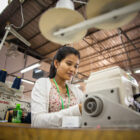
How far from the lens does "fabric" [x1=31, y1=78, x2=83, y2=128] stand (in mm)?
778

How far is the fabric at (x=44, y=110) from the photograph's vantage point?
0.78 metres

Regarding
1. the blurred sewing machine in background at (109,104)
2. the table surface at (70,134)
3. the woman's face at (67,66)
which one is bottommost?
the table surface at (70,134)

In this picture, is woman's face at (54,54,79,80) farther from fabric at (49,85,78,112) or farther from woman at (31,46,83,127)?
fabric at (49,85,78,112)

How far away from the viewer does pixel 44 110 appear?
1.02m

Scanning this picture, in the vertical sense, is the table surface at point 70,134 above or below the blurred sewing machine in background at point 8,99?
below

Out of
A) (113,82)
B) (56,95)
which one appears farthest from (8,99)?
(113,82)

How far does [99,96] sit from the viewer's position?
25.1 inches

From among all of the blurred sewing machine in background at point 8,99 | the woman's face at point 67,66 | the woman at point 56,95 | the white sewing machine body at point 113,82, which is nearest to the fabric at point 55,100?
the woman at point 56,95

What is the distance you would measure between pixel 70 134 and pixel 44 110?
0.61 metres

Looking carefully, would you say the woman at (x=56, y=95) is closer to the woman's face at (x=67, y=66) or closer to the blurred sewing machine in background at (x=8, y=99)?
the woman's face at (x=67, y=66)

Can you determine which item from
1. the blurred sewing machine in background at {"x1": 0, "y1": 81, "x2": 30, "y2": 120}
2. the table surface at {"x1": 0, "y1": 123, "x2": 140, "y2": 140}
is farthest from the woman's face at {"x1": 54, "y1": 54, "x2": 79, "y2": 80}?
the blurred sewing machine in background at {"x1": 0, "y1": 81, "x2": 30, "y2": 120}

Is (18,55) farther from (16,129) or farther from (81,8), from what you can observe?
(16,129)

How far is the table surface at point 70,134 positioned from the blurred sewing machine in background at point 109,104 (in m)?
0.16

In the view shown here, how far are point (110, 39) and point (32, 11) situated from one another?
3.69m
